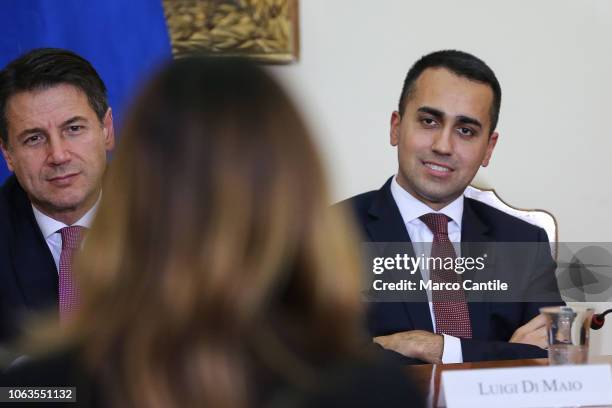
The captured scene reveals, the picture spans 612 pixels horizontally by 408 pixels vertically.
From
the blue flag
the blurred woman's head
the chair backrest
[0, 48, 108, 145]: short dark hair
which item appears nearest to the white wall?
the chair backrest

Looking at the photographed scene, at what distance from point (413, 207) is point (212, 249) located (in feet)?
5.58

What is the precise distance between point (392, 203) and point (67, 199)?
96cm

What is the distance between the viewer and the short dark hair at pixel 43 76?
7.21ft

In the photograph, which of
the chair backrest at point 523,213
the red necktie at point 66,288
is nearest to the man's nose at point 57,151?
the red necktie at point 66,288

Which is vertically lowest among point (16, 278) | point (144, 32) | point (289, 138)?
point (16, 278)

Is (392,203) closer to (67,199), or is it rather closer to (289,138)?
(67,199)

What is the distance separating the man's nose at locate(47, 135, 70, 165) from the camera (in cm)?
215

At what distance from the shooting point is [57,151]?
216cm

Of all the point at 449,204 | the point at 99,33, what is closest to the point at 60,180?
the point at 99,33

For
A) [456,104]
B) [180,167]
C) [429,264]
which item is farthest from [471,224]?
[180,167]

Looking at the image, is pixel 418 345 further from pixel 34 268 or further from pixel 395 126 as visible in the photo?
pixel 34 268

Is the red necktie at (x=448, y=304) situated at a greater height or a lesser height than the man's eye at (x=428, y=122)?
lesser

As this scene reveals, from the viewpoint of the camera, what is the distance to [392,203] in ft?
8.02

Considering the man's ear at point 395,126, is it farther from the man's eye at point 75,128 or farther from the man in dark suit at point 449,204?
the man's eye at point 75,128
